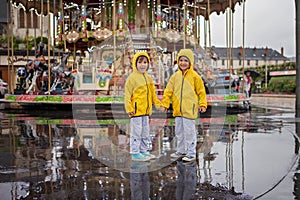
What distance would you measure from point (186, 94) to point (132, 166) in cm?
134

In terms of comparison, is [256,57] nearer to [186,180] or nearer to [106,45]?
[106,45]

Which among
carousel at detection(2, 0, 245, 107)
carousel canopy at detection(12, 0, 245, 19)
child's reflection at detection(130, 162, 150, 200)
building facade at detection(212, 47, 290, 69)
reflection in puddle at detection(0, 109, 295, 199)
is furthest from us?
building facade at detection(212, 47, 290, 69)

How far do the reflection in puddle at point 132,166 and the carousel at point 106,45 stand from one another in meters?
7.08

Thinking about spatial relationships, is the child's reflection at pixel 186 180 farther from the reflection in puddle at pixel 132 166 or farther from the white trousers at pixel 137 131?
the white trousers at pixel 137 131

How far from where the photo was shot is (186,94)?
5848mm

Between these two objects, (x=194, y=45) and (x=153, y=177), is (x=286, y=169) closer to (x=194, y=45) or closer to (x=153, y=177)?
(x=153, y=177)

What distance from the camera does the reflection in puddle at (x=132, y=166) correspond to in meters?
4.09

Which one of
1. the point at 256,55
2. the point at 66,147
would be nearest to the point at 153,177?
the point at 66,147

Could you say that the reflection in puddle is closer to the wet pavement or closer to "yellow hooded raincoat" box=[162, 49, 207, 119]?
the wet pavement

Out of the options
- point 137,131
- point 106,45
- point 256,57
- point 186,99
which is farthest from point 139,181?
point 256,57

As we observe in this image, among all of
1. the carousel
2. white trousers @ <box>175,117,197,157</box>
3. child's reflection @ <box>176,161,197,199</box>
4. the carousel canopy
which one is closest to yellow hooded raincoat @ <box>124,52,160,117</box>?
white trousers @ <box>175,117,197,157</box>

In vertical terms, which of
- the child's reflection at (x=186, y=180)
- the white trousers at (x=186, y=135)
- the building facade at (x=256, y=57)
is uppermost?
the building facade at (x=256, y=57)

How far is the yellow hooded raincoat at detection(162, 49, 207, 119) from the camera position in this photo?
19.1 ft

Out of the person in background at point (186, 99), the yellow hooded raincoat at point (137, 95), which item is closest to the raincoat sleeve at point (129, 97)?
the yellow hooded raincoat at point (137, 95)
